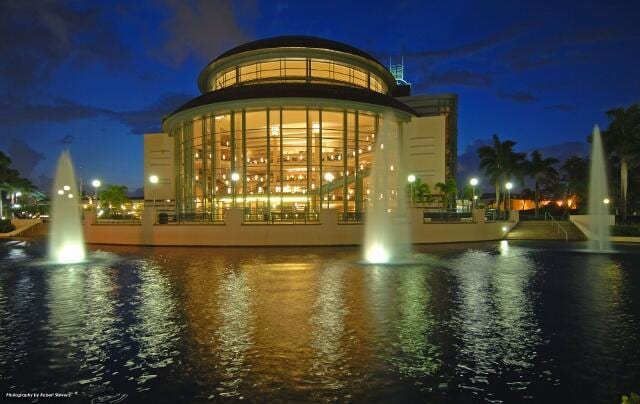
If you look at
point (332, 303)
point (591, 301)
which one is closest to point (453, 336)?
point (332, 303)

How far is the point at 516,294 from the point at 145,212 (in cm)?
2722

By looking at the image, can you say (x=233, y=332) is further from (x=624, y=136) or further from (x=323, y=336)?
(x=624, y=136)

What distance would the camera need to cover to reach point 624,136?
161 ft

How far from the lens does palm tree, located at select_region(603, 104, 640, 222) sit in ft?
158

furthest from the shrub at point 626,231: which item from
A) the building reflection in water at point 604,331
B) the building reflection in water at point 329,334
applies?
the building reflection in water at point 329,334

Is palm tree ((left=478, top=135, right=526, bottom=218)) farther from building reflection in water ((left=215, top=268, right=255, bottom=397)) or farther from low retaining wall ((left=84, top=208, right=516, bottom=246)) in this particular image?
building reflection in water ((left=215, top=268, right=255, bottom=397))

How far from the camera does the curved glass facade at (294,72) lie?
48250 millimetres

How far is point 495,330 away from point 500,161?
60.9 m

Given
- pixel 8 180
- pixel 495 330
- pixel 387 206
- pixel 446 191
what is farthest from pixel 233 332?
pixel 8 180

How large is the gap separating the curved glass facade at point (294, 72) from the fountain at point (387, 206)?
769cm

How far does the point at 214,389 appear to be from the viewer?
21.5 feet

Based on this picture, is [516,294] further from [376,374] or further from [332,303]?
[376,374]

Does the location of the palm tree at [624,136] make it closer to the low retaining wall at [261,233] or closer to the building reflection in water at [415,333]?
the low retaining wall at [261,233]

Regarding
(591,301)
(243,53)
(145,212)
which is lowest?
(591,301)
